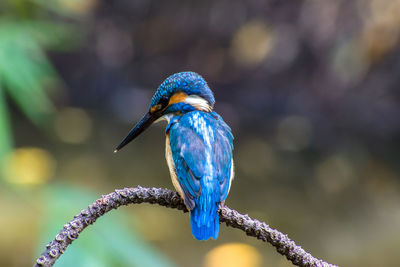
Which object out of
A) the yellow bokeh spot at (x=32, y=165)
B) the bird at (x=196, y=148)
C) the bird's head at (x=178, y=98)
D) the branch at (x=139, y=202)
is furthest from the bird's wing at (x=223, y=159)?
the yellow bokeh spot at (x=32, y=165)

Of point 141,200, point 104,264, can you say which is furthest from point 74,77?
point 141,200

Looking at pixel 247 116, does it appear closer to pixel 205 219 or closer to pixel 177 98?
pixel 177 98

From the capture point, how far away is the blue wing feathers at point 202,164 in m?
1.31

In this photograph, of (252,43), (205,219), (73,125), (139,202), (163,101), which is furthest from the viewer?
(252,43)

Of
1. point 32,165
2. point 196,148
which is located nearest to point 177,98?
point 196,148

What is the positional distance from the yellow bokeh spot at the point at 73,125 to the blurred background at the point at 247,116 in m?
0.02

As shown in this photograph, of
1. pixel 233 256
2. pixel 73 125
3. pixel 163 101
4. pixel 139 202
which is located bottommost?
pixel 139 202

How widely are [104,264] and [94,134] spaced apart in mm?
3133

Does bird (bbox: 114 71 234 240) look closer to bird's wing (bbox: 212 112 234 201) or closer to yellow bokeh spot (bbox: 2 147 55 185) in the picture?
bird's wing (bbox: 212 112 234 201)

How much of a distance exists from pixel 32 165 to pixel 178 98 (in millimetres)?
2991

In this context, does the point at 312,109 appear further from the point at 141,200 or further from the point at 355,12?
the point at 141,200

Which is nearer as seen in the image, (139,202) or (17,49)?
(139,202)

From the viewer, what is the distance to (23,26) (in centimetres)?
262

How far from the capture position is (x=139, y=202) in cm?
109
